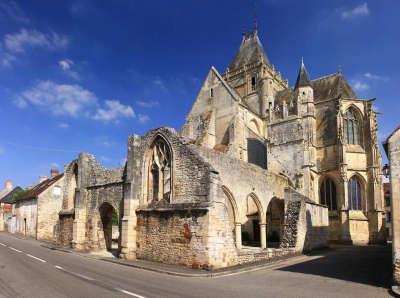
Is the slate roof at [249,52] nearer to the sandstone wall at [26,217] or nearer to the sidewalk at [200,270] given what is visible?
the sandstone wall at [26,217]

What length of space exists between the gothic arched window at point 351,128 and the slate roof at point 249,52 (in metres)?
13.8

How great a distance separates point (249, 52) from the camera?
4303cm

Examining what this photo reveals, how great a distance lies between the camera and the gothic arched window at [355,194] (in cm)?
2839

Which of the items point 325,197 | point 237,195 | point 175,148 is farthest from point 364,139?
point 175,148

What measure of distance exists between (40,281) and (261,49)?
129 feet

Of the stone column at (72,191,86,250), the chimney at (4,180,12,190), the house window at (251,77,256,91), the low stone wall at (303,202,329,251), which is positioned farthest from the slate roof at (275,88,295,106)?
the chimney at (4,180,12,190)

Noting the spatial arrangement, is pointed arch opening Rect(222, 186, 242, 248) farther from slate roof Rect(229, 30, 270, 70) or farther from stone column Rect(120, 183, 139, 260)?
slate roof Rect(229, 30, 270, 70)

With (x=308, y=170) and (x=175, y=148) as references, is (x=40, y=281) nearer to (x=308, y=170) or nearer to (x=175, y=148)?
(x=175, y=148)

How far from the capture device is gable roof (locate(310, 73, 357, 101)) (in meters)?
32.5

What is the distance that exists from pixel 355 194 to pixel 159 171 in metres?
20.1

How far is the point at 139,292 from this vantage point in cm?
776

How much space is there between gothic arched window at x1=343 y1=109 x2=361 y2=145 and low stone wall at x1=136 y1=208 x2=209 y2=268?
71.1ft

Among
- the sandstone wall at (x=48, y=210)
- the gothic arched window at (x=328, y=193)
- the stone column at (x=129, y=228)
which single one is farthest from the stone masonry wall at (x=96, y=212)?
the gothic arched window at (x=328, y=193)

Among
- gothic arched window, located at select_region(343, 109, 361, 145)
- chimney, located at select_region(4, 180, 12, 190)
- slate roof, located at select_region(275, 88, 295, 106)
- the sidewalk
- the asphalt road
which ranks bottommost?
the sidewalk
